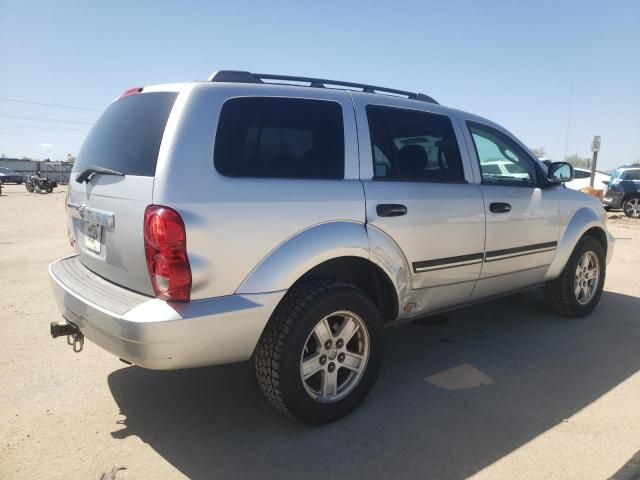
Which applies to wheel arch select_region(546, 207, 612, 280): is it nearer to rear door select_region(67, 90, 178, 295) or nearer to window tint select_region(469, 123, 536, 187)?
window tint select_region(469, 123, 536, 187)

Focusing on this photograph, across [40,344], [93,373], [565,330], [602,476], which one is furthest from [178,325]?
[565,330]

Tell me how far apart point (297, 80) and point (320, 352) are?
1.67 metres

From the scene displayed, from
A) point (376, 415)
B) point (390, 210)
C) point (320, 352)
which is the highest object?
point (390, 210)

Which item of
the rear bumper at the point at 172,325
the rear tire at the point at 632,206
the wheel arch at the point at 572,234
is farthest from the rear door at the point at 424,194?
the rear tire at the point at 632,206

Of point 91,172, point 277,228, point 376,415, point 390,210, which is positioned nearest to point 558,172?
point 390,210

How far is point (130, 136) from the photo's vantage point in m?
2.60

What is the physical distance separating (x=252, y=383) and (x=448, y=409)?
1.30 metres

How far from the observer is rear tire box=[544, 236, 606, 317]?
439 cm

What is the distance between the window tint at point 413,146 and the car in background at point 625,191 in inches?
524

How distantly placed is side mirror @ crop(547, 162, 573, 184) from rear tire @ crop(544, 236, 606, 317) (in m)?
0.72

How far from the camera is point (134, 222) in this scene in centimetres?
230

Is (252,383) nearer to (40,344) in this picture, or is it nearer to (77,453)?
(77,453)

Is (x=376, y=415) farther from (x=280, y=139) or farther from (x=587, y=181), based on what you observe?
(x=587, y=181)

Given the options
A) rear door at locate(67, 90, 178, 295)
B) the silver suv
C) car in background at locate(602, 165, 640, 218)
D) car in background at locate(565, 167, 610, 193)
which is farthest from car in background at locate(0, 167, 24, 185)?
rear door at locate(67, 90, 178, 295)
